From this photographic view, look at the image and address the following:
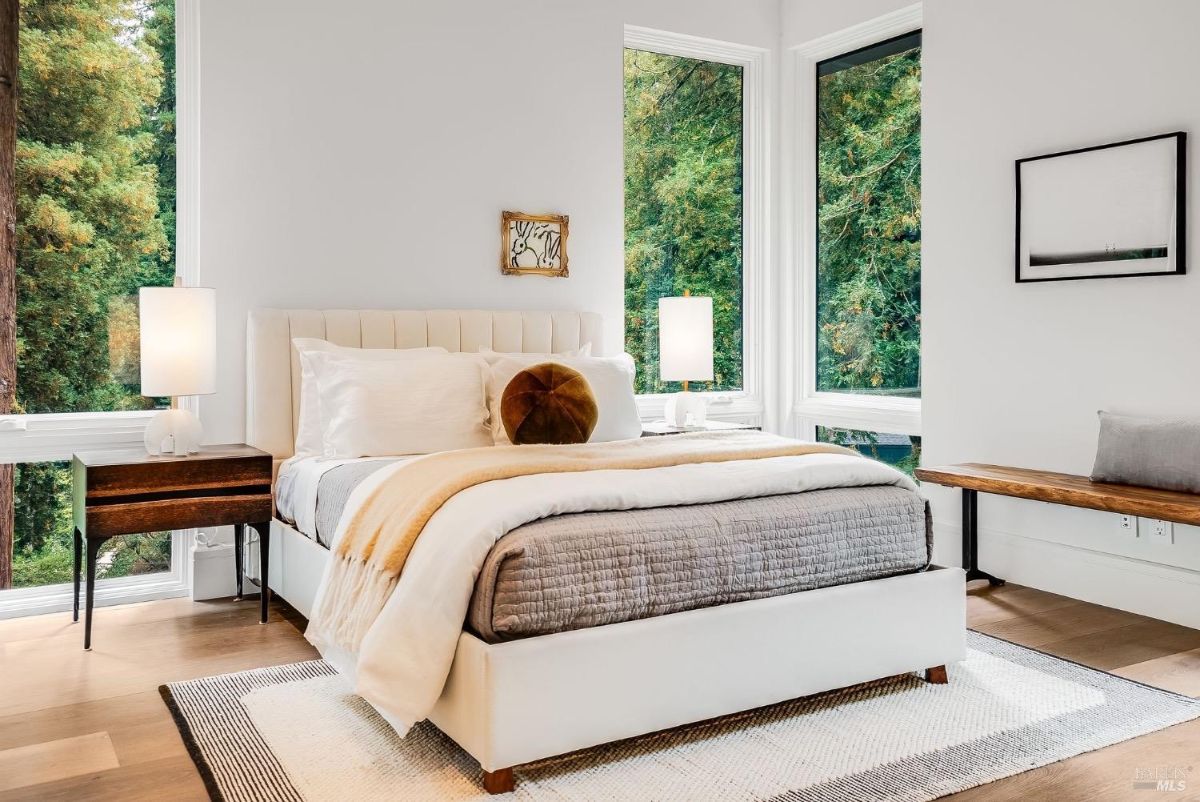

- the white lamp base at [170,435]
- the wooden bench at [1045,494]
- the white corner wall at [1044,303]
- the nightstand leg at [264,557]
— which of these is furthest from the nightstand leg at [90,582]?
the white corner wall at [1044,303]

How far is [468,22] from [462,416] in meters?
1.97

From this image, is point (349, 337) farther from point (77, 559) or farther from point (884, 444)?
point (884, 444)

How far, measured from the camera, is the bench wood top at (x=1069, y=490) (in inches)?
123

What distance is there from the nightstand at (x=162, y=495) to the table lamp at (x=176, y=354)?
10 cm

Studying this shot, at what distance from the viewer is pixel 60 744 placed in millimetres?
2523

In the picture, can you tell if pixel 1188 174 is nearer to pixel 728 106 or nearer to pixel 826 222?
pixel 826 222

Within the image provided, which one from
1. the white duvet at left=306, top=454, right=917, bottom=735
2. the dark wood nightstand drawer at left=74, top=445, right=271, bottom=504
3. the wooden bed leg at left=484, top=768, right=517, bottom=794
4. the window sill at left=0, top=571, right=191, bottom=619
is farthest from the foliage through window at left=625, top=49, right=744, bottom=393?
the wooden bed leg at left=484, top=768, right=517, bottom=794

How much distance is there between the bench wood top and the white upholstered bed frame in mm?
751

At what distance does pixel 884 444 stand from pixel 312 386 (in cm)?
283

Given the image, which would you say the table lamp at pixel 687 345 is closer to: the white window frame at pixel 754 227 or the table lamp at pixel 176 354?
the white window frame at pixel 754 227

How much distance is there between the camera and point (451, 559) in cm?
228

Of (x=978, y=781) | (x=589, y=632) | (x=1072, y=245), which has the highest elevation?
(x=1072, y=245)

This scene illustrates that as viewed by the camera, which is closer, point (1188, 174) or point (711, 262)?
point (1188, 174)

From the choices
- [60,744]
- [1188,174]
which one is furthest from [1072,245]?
[60,744]
